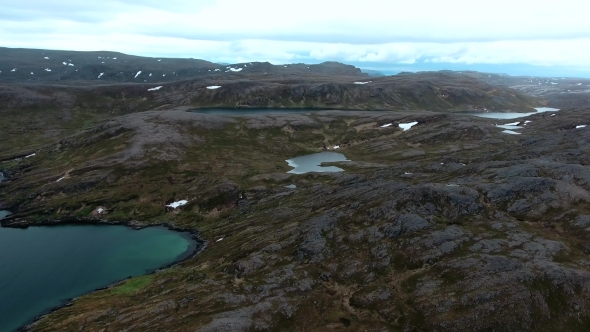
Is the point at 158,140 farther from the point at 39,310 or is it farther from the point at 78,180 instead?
the point at 39,310

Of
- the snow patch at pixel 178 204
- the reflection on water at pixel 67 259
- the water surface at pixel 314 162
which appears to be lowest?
the reflection on water at pixel 67 259

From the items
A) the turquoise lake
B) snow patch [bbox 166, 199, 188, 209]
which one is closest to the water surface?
snow patch [bbox 166, 199, 188, 209]

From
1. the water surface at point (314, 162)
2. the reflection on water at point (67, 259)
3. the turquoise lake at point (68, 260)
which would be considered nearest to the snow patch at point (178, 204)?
the turquoise lake at point (68, 260)

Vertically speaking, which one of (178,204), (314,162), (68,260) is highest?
(314,162)

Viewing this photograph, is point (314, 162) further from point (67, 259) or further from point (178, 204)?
point (67, 259)

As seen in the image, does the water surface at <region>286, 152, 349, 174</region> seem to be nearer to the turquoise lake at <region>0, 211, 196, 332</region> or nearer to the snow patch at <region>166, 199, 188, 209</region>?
the snow patch at <region>166, 199, 188, 209</region>

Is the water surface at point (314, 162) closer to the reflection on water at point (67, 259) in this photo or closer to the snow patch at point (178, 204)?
the snow patch at point (178, 204)

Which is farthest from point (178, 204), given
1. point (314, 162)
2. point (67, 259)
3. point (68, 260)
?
point (314, 162)
